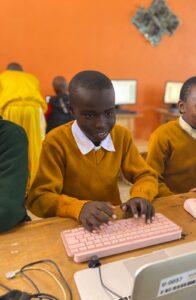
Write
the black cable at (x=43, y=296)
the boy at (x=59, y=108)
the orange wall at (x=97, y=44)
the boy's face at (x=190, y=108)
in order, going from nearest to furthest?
the black cable at (x=43, y=296) < the boy's face at (x=190, y=108) < the boy at (x=59, y=108) < the orange wall at (x=97, y=44)

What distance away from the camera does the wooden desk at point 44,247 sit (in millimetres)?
654

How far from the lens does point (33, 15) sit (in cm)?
342

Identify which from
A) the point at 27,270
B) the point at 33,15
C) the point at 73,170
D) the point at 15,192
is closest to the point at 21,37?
the point at 33,15

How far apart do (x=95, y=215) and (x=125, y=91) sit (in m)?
3.35

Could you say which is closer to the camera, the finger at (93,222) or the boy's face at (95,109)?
the finger at (93,222)

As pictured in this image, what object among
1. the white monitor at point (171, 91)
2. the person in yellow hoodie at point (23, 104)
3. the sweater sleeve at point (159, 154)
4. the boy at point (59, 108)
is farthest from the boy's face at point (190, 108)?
the white monitor at point (171, 91)

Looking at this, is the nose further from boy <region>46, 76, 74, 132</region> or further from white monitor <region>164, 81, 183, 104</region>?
white monitor <region>164, 81, 183, 104</region>

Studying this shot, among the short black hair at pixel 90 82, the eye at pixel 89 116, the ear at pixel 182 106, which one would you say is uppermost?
the short black hair at pixel 90 82

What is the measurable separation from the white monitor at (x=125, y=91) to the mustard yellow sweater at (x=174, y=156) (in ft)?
8.60

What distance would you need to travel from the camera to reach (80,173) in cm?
114

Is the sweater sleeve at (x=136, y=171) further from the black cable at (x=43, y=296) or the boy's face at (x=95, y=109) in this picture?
the black cable at (x=43, y=296)

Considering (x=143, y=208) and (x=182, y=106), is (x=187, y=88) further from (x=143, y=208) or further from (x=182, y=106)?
(x=143, y=208)

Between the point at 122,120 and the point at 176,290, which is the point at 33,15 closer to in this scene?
the point at 122,120

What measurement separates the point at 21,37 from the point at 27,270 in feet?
10.5
